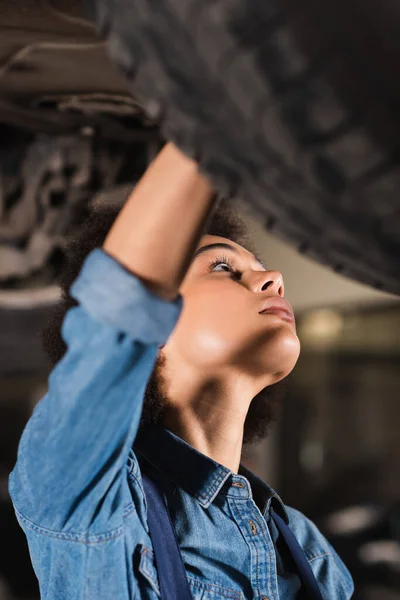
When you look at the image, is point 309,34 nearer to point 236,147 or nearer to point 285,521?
point 236,147

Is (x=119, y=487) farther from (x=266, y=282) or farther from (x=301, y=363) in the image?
(x=301, y=363)

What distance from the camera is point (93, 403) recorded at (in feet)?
2.17

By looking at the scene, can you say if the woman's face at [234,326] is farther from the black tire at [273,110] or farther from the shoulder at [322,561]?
the black tire at [273,110]

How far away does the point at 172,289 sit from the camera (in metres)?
0.63

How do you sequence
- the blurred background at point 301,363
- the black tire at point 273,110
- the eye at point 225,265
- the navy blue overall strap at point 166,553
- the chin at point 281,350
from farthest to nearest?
the blurred background at point 301,363
the eye at point 225,265
the chin at point 281,350
the navy blue overall strap at point 166,553
the black tire at point 273,110

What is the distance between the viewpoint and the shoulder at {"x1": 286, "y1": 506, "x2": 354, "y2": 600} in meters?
1.13

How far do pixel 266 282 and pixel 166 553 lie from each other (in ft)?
1.27

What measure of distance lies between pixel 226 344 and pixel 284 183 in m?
0.54

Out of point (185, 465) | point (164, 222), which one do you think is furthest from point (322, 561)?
point (164, 222)

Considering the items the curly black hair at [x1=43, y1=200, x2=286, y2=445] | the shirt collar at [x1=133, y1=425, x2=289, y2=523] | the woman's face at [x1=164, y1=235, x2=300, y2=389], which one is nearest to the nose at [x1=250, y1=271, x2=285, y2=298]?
the woman's face at [x1=164, y1=235, x2=300, y2=389]

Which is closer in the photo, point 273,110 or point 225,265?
point 273,110

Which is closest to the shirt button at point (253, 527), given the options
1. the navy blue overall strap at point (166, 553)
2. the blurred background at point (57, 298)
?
the navy blue overall strap at point (166, 553)

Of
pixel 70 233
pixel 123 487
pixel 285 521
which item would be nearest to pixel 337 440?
pixel 70 233

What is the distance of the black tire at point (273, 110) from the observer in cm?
44
